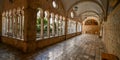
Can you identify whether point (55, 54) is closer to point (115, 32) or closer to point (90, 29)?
point (115, 32)

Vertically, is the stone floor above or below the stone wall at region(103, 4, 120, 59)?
below

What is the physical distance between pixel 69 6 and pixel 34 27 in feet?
17.3

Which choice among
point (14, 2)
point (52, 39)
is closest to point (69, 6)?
point (52, 39)

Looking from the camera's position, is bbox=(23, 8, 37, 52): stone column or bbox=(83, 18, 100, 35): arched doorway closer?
bbox=(23, 8, 37, 52): stone column

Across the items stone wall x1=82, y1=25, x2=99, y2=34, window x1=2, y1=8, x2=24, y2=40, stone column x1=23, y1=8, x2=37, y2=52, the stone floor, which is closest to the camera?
the stone floor

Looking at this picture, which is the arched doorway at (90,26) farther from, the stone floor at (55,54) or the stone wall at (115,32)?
the stone wall at (115,32)

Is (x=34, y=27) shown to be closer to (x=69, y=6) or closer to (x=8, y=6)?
(x=8, y=6)

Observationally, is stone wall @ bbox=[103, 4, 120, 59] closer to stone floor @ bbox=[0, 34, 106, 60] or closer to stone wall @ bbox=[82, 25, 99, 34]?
stone floor @ bbox=[0, 34, 106, 60]

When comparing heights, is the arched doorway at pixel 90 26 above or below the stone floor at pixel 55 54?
above

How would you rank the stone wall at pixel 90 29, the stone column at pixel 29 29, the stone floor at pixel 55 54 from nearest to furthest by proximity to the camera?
the stone floor at pixel 55 54 < the stone column at pixel 29 29 < the stone wall at pixel 90 29

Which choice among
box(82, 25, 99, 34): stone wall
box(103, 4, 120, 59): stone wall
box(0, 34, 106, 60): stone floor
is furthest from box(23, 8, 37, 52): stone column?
box(82, 25, 99, 34): stone wall

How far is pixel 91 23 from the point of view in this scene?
23.3 metres

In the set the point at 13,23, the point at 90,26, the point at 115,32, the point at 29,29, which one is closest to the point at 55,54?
the point at 29,29

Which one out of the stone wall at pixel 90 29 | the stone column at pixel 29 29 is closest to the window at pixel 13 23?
the stone column at pixel 29 29
